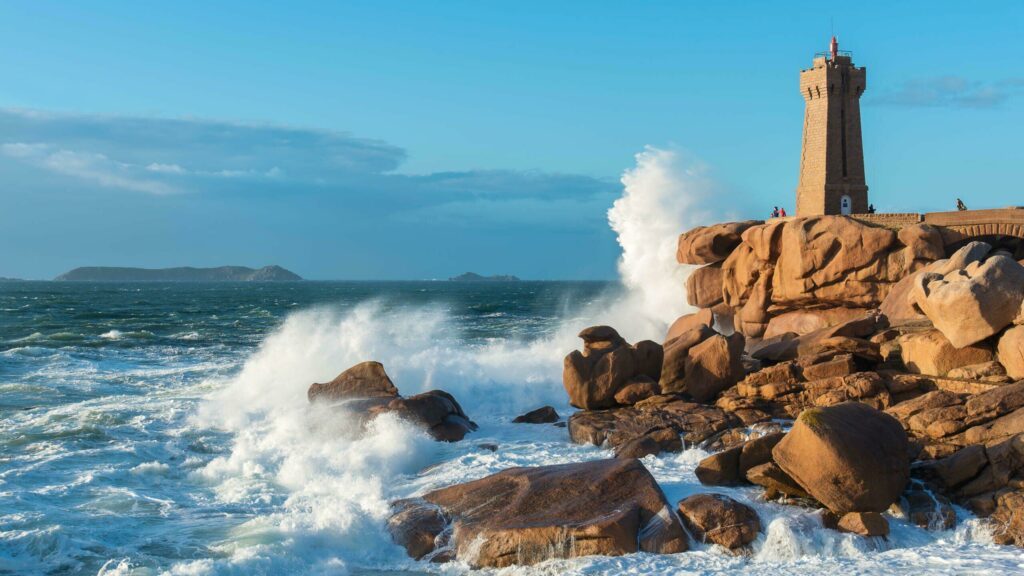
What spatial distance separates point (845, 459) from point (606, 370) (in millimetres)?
7097

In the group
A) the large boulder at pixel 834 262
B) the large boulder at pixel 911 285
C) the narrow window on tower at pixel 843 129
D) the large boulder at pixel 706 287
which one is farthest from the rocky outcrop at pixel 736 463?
the narrow window on tower at pixel 843 129

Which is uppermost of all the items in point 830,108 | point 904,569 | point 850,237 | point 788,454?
point 830,108

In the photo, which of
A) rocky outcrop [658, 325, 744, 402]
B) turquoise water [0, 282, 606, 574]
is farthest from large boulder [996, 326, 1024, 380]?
turquoise water [0, 282, 606, 574]

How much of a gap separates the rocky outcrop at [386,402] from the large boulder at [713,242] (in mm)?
11937

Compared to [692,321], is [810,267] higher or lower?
higher

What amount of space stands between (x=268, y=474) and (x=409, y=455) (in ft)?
6.68

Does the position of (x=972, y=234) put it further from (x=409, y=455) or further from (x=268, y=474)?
(x=268, y=474)

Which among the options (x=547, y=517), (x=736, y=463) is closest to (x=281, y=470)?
(x=547, y=517)

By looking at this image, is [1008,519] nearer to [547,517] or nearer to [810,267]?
[547,517]

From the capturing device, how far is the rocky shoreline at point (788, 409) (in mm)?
10039

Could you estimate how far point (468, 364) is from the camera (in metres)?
22.3

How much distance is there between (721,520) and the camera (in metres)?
9.95

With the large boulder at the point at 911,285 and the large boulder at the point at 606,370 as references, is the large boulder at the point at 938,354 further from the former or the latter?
the large boulder at the point at 606,370

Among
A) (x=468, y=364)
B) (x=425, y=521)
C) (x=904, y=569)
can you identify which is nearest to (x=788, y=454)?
(x=904, y=569)
